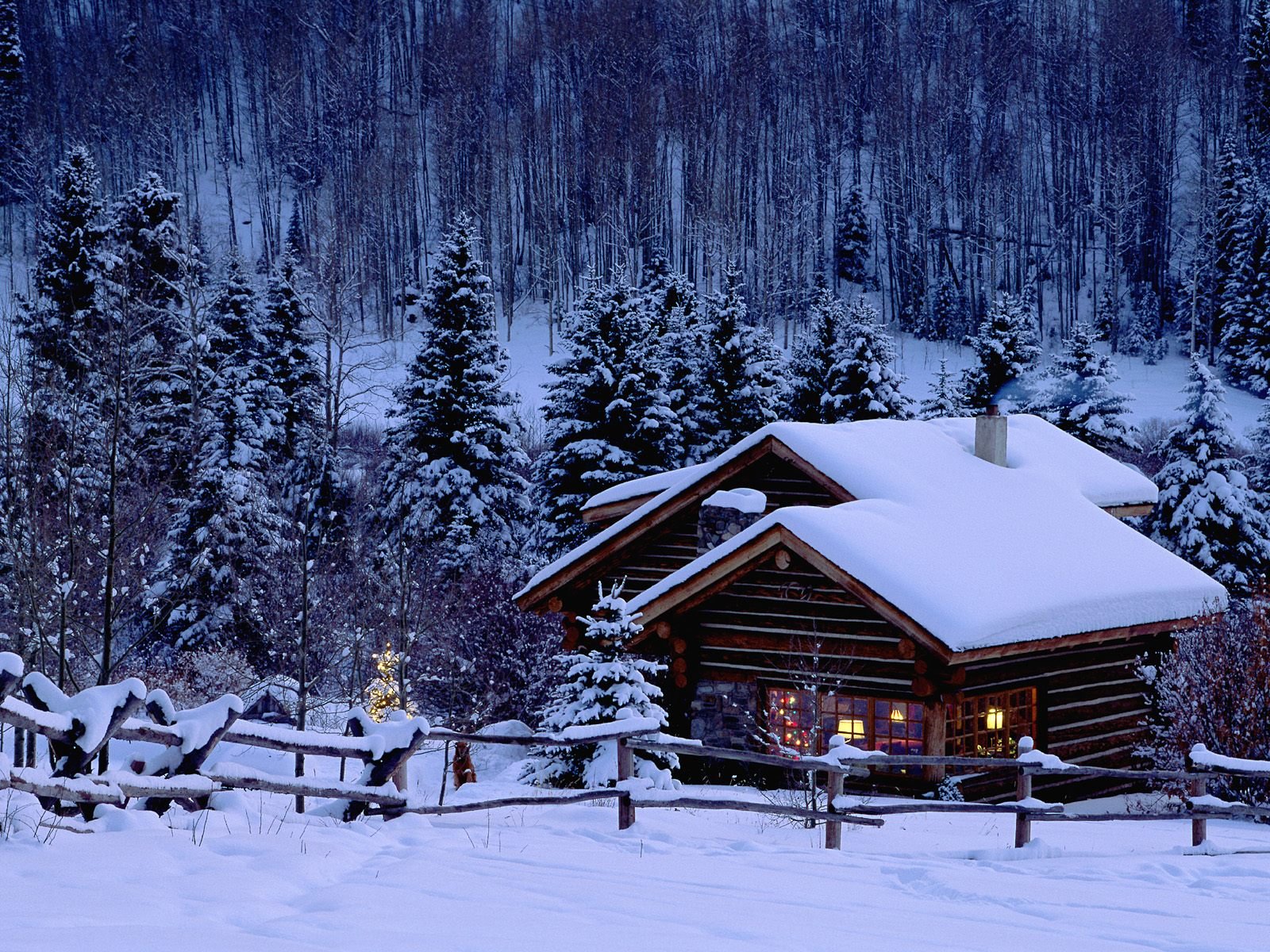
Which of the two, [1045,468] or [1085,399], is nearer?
[1045,468]

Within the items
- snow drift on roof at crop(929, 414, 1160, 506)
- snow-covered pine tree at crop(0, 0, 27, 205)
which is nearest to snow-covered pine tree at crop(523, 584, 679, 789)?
snow drift on roof at crop(929, 414, 1160, 506)

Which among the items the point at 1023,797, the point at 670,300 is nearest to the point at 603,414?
the point at 670,300

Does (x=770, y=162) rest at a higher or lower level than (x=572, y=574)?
higher

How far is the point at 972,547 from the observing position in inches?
749

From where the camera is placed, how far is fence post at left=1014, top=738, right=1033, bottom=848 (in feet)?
37.4

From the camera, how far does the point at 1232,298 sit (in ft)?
208

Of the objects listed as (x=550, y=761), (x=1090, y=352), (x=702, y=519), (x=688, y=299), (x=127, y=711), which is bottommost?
(x=550, y=761)

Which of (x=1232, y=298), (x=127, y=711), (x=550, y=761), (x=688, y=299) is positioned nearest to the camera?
(x=127, y=711)

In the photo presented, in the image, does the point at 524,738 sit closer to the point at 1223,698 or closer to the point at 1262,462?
the point at 1223,698

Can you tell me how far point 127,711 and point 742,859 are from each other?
178 inches

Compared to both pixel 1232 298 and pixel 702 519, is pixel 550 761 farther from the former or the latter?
pixel 1232 298

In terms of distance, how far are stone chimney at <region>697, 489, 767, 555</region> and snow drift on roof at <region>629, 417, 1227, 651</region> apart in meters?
1.12

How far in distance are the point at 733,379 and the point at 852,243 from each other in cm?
4150

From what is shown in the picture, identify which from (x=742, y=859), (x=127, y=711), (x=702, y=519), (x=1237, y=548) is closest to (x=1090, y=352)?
(x=1237, y=548)
